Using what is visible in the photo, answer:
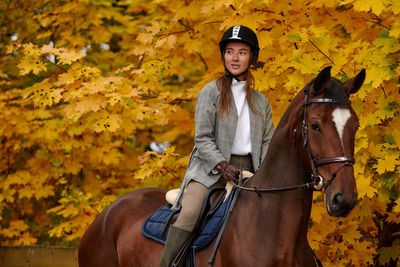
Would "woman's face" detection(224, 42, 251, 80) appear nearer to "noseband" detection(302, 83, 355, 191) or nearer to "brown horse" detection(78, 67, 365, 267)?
"brown horse" detection(78, 67, 365, 267)

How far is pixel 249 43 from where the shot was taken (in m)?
3.54

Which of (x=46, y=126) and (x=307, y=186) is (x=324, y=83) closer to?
(x=307, y=186)

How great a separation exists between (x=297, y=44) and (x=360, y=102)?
3.13ft

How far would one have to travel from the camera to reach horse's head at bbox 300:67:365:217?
2.52m

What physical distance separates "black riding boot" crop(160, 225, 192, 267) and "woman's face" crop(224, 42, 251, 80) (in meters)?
1.29

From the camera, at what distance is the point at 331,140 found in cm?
263

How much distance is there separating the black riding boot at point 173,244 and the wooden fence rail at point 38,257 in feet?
13.7

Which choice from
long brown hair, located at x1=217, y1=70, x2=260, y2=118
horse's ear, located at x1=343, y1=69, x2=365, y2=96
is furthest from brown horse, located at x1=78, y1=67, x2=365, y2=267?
long brown hair, located at x1=217, y1=70, x2=260, y2=118

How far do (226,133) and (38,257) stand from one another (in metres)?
5.27

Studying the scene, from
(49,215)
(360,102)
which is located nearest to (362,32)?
(360,102)

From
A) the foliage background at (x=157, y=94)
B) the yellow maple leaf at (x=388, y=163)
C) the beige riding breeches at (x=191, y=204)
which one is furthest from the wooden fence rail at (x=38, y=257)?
the yellow maple leaf at (x=388, y=163)

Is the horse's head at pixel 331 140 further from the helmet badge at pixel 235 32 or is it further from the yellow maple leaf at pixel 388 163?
the yellow maple leaf at pixel 388 163

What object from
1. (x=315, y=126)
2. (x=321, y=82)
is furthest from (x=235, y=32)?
(x=315, y=126)

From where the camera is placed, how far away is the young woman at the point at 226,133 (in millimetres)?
3336
